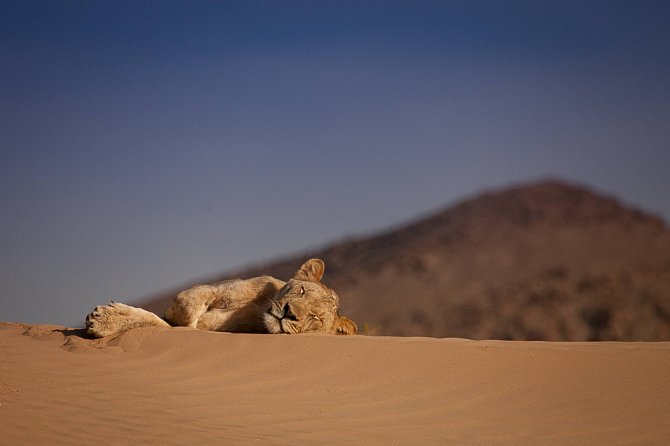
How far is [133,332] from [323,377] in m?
2.64

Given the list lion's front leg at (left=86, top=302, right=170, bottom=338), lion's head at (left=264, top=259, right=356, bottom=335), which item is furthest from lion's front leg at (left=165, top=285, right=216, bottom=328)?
lion's head at (left=264, top=259, right=356, bottom=335)

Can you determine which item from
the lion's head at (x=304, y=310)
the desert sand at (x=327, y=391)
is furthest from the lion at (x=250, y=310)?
the desert sand at (x=327, y=391)

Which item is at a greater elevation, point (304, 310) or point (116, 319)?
point (304, 310)

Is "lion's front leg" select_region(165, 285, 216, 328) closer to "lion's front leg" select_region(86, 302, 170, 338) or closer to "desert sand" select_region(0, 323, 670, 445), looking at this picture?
"lion's front leg" select_region(86, 302, 170, 338)

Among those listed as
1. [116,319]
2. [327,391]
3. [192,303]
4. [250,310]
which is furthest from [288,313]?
[116,319]

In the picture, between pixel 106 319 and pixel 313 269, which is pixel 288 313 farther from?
pixel 106 319

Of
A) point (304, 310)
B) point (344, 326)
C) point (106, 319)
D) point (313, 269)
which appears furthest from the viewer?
point (313, 269)

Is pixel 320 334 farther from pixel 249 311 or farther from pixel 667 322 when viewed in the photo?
pixel 667 322

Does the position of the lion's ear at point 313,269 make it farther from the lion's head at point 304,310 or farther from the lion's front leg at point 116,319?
the lion's front leg at point 116,319

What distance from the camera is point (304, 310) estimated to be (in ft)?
26.4

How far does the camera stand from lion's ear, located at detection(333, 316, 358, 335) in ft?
27.6

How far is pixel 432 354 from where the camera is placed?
6.98 metres

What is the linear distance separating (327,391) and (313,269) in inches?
98.9

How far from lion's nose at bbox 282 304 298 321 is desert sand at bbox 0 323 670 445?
0.32 meters
